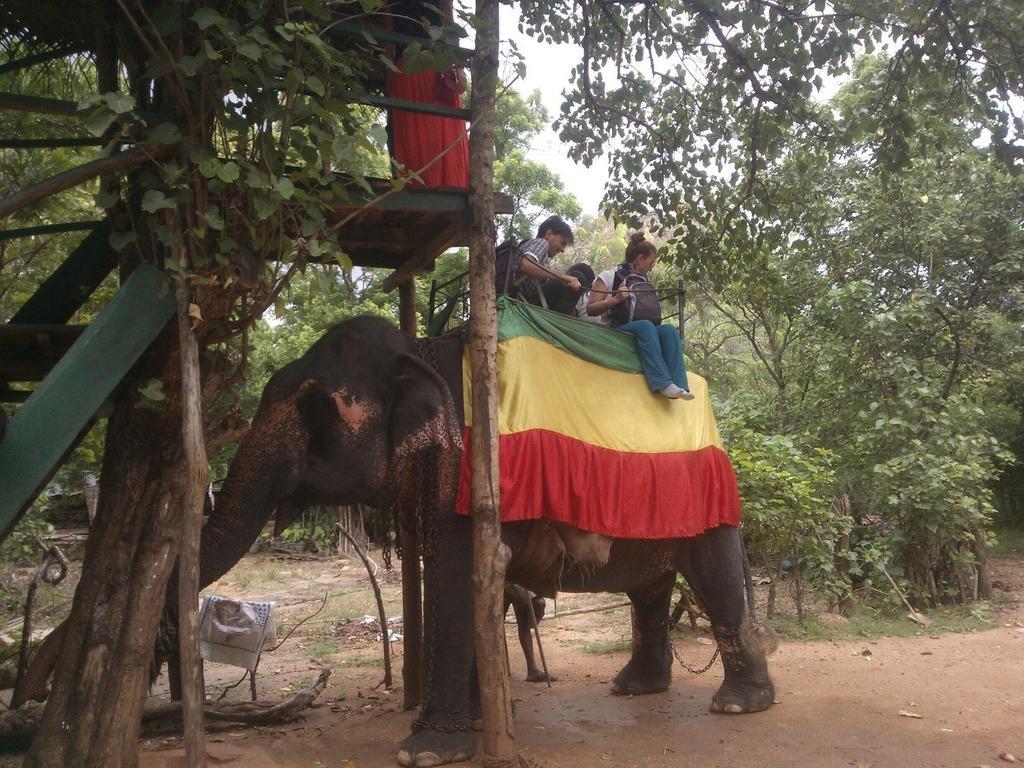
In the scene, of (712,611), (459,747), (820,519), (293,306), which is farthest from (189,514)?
(293,306)

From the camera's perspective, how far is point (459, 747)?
211 inches

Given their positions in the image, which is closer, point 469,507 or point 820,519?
point 469,507

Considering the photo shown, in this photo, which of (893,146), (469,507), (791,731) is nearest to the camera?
(469,507)

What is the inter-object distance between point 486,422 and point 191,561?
1.76m

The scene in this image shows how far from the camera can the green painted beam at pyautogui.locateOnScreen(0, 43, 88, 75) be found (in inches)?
215

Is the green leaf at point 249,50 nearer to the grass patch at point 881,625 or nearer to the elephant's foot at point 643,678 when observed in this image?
the elephant's foot at point 643,678

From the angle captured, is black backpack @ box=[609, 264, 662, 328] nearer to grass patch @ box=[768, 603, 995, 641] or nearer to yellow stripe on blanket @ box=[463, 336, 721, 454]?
yellow stripe on blanket @ box=[463, 336, 721, 454]

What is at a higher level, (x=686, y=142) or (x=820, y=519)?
(x=686, y=142)

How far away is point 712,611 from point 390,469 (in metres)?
2.86

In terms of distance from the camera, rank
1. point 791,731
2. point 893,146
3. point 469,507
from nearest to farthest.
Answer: point 469,507
point 791,731
point 893,146

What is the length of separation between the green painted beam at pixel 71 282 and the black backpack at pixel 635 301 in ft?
11.5

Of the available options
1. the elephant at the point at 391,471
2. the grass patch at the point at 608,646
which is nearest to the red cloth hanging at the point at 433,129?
the elephant at the point at 391,471

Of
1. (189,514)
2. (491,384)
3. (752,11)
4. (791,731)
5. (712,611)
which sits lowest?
(791,731)

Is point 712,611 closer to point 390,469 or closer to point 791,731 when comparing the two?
point 791,731
